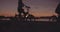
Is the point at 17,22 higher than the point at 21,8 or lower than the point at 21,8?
lower

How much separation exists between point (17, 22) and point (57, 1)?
0.80 m

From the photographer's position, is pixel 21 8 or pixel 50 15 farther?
pixel 50 15

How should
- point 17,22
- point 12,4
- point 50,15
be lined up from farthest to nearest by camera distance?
1. point 12,4
2. point 50,15
3. point 17,22

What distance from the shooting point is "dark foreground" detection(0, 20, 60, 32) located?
210cm

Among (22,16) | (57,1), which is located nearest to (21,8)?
(22,16)

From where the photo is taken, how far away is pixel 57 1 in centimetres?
255

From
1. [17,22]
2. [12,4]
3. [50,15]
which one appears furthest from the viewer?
[12,4]

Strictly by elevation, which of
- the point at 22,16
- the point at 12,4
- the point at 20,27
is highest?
the point at 12,4

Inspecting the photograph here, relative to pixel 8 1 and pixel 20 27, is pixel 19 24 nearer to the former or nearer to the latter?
pixel 20 27

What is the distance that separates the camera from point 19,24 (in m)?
2.10

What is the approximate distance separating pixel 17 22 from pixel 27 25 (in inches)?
5.3

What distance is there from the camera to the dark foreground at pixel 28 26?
2.10 meters

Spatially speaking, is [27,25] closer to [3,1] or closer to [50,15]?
[50,15]

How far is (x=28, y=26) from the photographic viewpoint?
2121 mm
